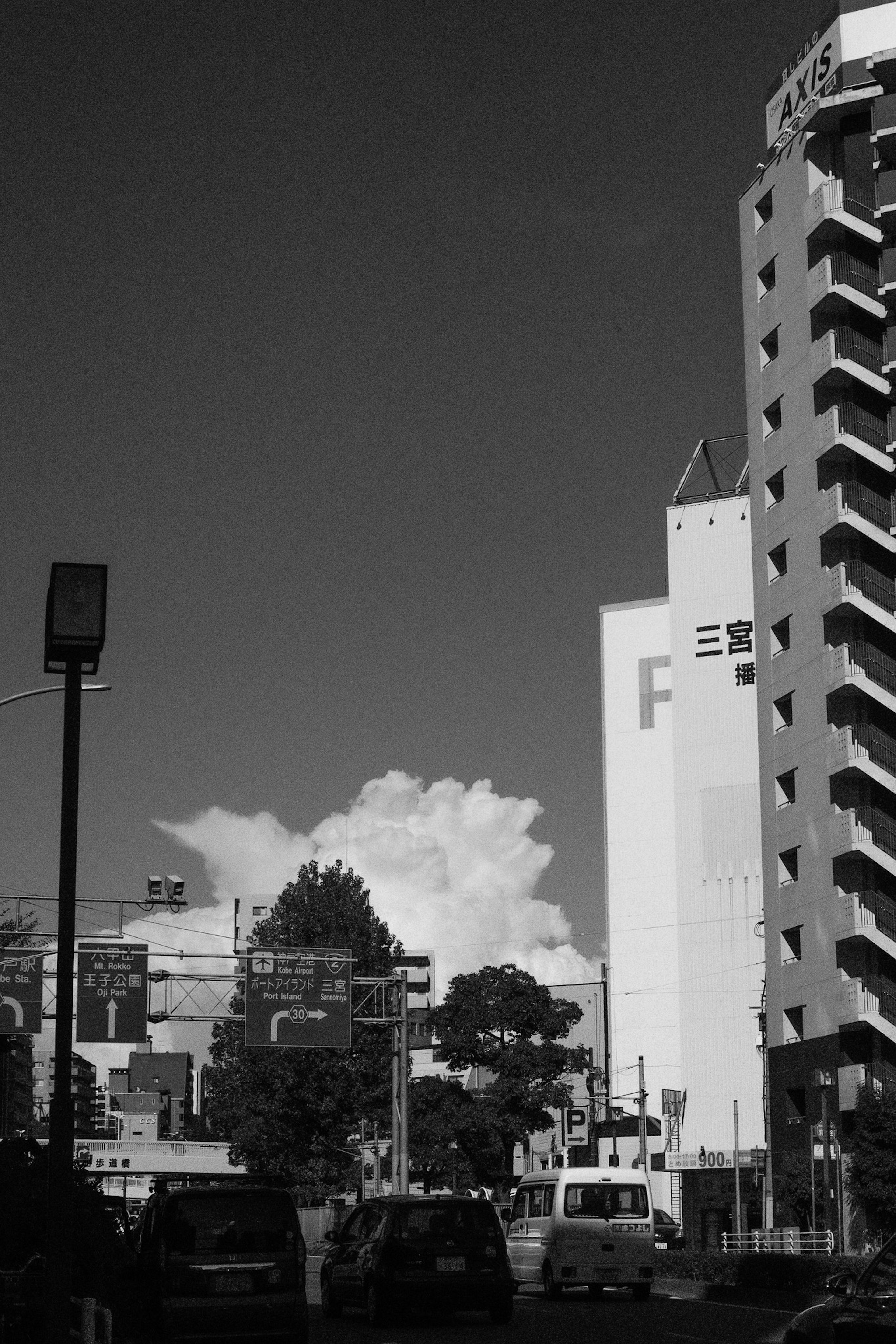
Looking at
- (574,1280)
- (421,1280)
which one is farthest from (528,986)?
(421,1280)

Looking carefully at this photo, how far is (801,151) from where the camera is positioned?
5809 cm

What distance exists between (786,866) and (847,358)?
16.2m

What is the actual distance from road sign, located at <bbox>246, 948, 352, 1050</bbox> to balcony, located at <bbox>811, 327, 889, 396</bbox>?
23.5 metres

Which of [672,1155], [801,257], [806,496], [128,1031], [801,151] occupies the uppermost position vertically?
[801,151]

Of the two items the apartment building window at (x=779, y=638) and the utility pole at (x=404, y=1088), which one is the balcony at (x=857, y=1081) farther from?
the apartment building window at (x=779, y=638)

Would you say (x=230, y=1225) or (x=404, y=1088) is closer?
(x=230, y=1225)

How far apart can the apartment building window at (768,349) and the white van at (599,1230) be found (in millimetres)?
37256

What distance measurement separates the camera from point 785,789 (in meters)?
57.4

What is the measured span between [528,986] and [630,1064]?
114 ft

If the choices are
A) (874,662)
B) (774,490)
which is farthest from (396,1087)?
(774,490)

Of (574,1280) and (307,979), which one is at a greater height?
(307,979)

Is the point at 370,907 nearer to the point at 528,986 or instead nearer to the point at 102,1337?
the point at 528,986

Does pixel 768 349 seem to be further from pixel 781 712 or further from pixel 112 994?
pixel 112 994

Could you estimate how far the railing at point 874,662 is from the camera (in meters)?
53.1
